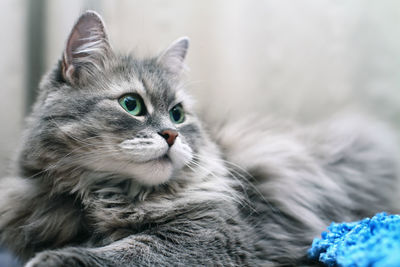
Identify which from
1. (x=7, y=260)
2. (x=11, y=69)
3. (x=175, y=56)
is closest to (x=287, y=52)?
(x=175, y=56)

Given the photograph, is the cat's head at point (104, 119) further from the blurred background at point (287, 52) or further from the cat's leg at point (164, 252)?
the blurred background at point (287, 52)

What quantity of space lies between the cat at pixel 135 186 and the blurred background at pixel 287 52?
0.67m

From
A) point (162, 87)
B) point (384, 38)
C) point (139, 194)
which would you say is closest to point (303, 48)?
point (384, 38)

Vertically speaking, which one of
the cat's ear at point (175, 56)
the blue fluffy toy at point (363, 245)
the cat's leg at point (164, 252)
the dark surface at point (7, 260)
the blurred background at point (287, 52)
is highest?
the blurred background at point (287, 52)

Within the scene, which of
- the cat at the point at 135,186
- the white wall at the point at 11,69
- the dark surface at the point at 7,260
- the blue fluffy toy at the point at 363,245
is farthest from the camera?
the white wall at the point at 11,69

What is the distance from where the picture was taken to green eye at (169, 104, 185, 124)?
138cm

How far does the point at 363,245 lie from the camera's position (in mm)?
876

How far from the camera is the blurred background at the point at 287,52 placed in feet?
6.96

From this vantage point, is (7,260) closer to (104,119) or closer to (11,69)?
(104,119)

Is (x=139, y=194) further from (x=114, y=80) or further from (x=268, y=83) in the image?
(x=268, y=83)

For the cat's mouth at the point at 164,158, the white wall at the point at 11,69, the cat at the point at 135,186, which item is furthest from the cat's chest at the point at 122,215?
the white wall at the point at 11,69

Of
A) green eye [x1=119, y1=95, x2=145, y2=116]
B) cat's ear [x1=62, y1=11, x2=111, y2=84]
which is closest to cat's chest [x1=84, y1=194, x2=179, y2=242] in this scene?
green eye [x1=119, y1=95, x2=145, y2=116]

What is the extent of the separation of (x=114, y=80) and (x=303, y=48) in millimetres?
1271

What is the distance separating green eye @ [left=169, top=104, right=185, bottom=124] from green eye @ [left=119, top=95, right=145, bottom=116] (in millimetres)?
149
